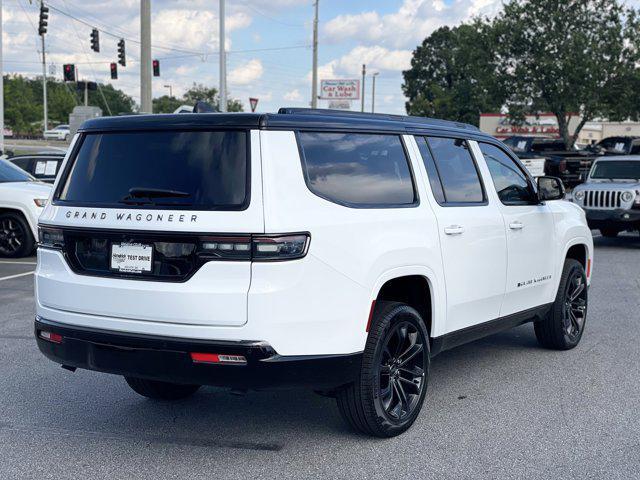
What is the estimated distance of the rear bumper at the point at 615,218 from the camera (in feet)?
51.9

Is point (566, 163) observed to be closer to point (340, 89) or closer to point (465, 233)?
point (465, 233)

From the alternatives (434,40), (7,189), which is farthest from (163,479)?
(434,40)

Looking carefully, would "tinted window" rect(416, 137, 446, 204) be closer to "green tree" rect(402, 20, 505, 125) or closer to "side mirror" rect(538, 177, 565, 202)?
"side mirror" rect(538, 177, 565, 202)

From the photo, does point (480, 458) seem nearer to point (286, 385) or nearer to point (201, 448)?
point (286, 385)

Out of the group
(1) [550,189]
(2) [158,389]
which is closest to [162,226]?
(2) [158,389]

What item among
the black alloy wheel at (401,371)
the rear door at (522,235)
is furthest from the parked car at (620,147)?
the black alloy wheel at (401,371)

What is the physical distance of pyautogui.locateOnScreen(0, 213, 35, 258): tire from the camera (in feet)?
45.6

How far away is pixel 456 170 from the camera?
19.2 feet

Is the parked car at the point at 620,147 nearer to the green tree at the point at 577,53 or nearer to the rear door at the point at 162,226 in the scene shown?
the green tree at the point at 577,53

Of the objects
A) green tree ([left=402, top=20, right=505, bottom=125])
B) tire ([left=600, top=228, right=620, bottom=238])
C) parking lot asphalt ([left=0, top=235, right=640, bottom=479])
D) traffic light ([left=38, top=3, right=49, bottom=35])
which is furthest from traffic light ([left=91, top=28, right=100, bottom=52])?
parking lot asphalt ([left=0, top=235, right=640, bottom=479])

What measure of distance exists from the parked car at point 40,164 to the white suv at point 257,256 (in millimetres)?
13464

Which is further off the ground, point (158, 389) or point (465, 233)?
point (465, 233)

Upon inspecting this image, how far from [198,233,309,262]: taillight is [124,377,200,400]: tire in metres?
1.71

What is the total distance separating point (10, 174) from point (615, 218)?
10.9 metres
